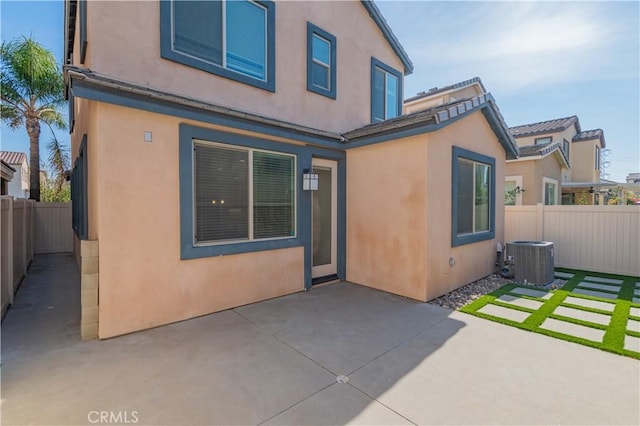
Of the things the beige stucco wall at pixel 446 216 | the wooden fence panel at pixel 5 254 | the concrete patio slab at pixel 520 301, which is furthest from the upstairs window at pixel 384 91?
the wooden fence panel at pixel 5 254

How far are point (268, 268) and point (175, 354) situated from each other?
256 cm

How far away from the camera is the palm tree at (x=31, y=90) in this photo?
1271 centimetres

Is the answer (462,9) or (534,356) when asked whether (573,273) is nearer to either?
(534,356)

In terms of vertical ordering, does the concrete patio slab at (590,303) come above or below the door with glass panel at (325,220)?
below

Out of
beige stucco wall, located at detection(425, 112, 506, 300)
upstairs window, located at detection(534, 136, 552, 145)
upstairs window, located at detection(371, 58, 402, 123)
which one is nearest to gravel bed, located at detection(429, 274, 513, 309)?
beige stucco wall, located at detection(425, 112, 506, 300)

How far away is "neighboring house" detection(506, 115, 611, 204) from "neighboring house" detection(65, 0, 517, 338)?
660cm

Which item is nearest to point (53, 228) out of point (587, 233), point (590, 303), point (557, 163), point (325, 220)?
point (325, 220)

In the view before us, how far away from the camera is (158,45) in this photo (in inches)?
193

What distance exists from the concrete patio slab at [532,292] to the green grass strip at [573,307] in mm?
86

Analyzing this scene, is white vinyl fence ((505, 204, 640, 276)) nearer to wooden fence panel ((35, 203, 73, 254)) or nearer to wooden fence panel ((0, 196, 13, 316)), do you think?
wooden fence panel ((0, 196, 13, 316))

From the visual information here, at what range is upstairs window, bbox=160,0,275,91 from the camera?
16.7 feet

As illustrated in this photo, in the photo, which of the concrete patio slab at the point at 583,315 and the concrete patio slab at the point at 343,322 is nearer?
the concrete patio slab at the point at 343,322

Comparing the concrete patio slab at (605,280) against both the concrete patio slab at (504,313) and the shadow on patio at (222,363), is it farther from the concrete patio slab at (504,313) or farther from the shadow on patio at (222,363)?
A: the shadow on patio at (222,363)

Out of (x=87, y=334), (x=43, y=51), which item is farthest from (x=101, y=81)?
Answer: (x=43, y=51)
